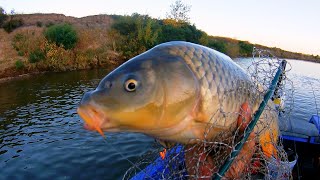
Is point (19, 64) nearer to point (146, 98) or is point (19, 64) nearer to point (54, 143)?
point (54, 143)

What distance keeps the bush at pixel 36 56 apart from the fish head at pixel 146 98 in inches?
1023

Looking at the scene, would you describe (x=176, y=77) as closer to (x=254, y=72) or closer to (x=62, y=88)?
(x=254, y=72)

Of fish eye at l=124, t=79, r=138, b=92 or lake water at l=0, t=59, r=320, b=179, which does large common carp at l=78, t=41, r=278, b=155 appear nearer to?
fish eye at l=124, t=79, r=138, b=92

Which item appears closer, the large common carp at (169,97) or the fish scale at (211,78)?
the large common carp at (169,97)

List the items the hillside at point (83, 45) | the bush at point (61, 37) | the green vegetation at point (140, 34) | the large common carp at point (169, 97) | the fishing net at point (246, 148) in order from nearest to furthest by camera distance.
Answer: the large common carp at point (169, 97)
the fishing net at point (246, 148)
the hillside at point (83, 45)
the bush at point (61, 37)
the green vegetation at point (140, 34)

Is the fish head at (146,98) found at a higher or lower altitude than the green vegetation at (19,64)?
higher

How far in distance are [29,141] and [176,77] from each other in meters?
9.98

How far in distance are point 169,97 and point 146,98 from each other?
0.17m

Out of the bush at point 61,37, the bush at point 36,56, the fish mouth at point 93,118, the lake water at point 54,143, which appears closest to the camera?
the fish mouth at point 93,118

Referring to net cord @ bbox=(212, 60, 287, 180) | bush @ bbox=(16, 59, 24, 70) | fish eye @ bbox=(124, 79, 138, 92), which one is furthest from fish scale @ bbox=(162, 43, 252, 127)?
bush @ bbox=(16, 59, 24, 70)

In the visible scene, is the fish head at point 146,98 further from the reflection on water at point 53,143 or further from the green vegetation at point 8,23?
the green vegetation at point 8,23

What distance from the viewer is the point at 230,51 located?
183 ft

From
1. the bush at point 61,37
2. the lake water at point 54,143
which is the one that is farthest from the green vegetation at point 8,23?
the lake water at point 54,143

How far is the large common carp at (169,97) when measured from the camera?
5.71 feet
